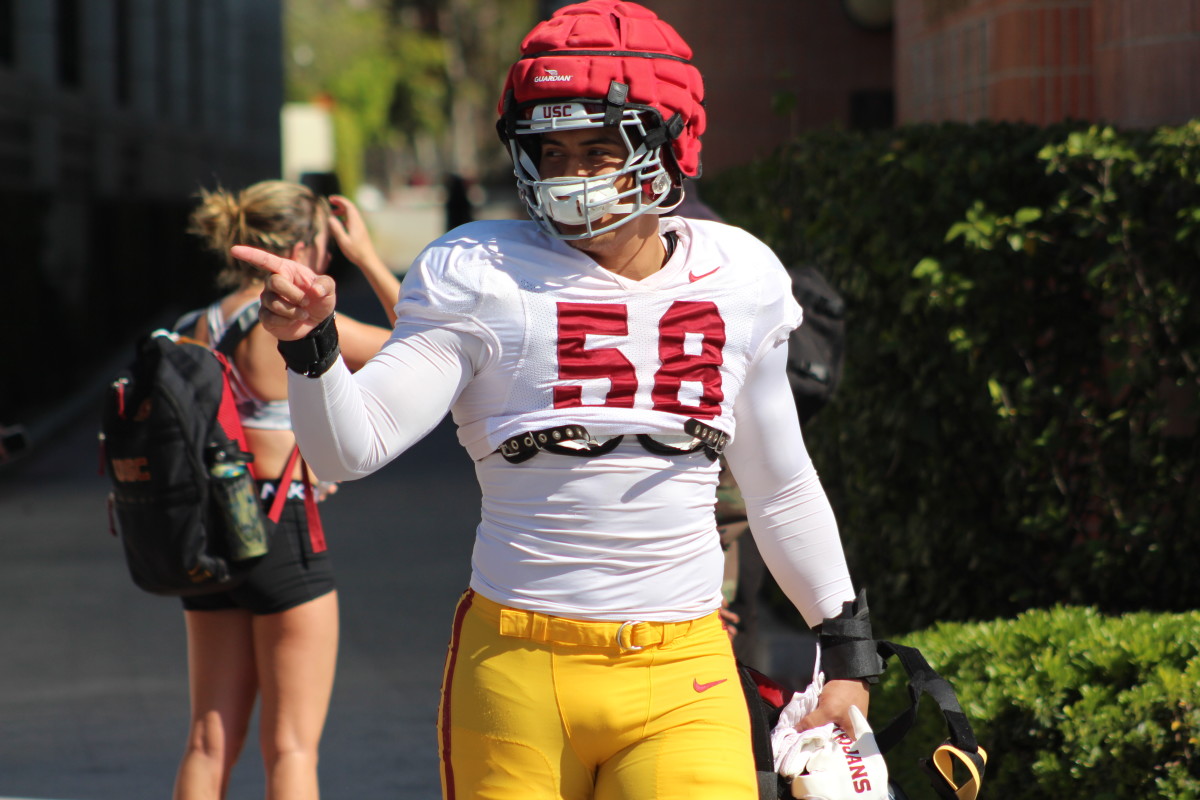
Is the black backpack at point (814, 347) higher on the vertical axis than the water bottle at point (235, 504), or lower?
higher

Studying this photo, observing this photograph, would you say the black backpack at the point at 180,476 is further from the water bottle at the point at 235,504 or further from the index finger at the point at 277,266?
the index finger at the point at 277,266

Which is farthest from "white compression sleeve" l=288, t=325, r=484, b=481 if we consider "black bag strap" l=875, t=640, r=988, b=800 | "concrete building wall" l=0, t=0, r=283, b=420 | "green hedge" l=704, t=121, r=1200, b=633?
"concrete building wall" l=0, t=0, r=283, b=420

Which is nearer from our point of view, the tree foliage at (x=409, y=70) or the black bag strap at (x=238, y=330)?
the black bag strap at (x=238, y=330)

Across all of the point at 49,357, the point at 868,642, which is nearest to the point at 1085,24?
the point at 868,642

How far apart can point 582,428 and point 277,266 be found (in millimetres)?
553

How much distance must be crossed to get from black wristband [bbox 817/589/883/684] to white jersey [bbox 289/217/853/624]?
A: 1.10ft

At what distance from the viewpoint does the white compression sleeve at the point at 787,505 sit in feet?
9.03

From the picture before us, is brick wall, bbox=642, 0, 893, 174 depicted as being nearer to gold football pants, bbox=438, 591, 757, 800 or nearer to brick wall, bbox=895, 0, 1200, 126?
brick wall, bbox=895, 0, 1200, 126

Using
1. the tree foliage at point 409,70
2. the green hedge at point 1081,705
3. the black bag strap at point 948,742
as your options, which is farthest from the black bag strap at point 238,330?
the tree foliage at point 409,70

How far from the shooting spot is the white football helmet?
2.47 metres

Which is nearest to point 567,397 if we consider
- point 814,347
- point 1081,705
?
point 814,347

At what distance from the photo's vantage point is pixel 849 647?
2809 mm

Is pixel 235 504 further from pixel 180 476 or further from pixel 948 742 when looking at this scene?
pixel 948 742

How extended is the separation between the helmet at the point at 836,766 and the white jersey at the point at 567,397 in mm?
345
